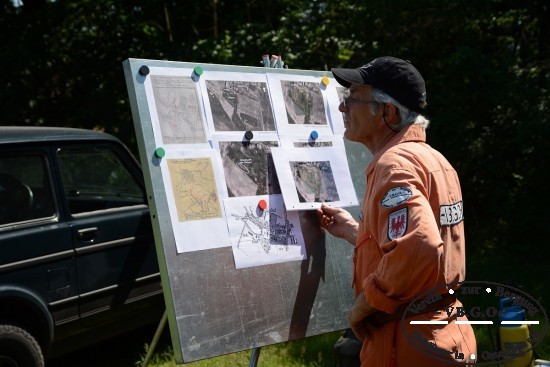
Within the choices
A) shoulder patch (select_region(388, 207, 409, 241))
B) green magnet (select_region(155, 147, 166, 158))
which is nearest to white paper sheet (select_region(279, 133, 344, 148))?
green magnet (select_region(155, 147, 166, 158))

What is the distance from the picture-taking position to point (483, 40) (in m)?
8.80

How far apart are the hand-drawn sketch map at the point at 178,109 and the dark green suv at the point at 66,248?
1.79 meters

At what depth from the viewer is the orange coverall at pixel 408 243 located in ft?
7.71

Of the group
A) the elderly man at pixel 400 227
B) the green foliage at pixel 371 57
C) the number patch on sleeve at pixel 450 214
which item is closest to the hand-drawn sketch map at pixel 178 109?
the elderly man at pixel 400 227

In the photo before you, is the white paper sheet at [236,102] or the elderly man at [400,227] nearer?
the elderly man at [400,227]

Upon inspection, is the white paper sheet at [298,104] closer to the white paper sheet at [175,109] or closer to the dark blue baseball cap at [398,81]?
the white paper sheet at [175,109]

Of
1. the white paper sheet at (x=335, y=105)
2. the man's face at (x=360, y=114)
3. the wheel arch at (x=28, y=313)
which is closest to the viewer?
the man's face at (x=360, y=114)

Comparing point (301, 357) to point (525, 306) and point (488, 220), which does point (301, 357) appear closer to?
point (525, 306)

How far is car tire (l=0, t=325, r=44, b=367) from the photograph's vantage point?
4.48 meters

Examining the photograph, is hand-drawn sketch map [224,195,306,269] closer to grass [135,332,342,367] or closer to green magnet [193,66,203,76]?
green magnet [193,66,203,76]

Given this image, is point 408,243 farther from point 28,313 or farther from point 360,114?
point 28,313

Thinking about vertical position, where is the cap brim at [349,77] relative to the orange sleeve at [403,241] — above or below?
above

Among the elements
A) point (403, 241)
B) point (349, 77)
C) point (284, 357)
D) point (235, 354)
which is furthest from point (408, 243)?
point (235, 354)

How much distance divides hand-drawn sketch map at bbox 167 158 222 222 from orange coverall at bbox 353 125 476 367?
829 mm
